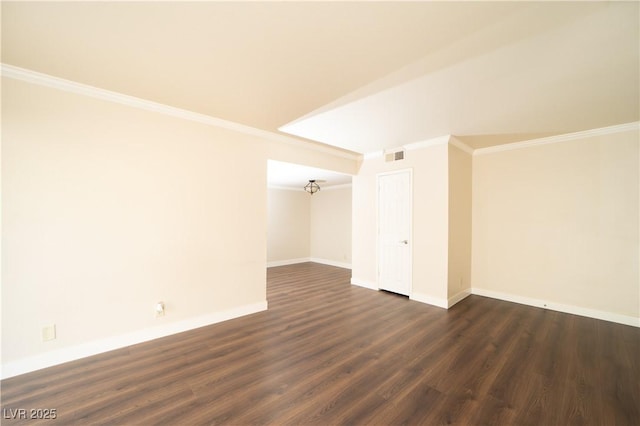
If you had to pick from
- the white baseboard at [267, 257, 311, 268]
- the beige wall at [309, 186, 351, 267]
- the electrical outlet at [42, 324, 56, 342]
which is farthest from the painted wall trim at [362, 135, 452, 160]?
the electrical outlet at [42, 324, 56, 342]

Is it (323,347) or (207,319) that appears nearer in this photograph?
(323,347)

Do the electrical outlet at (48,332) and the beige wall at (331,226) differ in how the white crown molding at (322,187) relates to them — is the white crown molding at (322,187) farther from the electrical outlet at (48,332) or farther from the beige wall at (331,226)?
the electrical outlet at (48,332)

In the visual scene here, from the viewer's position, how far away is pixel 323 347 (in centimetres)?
273

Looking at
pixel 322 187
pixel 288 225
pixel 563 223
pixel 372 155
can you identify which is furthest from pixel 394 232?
pixel 288 225

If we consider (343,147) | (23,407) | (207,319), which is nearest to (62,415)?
(23,407)

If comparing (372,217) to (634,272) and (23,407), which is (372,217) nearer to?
(634,272)

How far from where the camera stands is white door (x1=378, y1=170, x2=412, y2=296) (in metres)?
4.51

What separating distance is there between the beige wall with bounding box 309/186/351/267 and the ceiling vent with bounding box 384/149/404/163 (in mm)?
2702

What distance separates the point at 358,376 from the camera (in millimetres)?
2225

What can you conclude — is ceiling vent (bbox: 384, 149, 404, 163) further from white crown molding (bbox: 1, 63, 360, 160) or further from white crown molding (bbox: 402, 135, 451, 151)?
white crown molding (bbox: 1, 63, 360, 160)

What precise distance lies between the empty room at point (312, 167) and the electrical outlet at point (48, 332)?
0.04 ft

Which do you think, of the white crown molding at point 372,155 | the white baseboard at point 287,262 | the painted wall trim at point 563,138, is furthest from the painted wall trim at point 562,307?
the white baseboard at point 287,262

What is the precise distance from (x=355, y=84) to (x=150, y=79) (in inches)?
76.9

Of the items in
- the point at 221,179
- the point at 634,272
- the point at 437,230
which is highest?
the point at 221,179
